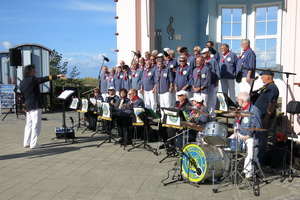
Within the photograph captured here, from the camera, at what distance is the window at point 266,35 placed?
1428 centimetres

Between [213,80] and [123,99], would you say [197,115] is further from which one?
[123,99]

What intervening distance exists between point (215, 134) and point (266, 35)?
10178mm

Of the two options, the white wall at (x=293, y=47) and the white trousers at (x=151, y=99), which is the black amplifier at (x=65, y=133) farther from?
the white wall at (x=293, y=47)

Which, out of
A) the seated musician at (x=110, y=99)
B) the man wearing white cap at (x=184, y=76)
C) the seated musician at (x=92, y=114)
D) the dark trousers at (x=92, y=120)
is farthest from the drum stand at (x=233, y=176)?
the dark trousers at (x=92, y=120)

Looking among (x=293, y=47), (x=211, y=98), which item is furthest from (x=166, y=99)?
(x=293, y=47)

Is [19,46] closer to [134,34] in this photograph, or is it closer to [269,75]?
[134,34]

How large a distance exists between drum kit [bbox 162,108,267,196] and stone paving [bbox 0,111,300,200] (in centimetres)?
20

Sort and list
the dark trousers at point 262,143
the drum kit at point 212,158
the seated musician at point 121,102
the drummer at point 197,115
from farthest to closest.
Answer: the seated musician at point 121,102 → the drummer at point 197,115 → the dark trousers at point 262,143 → the drum kit at point 212,158

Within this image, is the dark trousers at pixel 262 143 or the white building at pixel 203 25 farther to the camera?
the white building at pixel 203 25

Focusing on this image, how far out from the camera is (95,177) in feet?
20.9

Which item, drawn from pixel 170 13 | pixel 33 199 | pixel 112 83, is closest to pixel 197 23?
pixel 170 13

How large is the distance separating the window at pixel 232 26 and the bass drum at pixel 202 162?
9959mm

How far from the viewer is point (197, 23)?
1595cm

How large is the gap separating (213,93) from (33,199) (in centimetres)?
603
